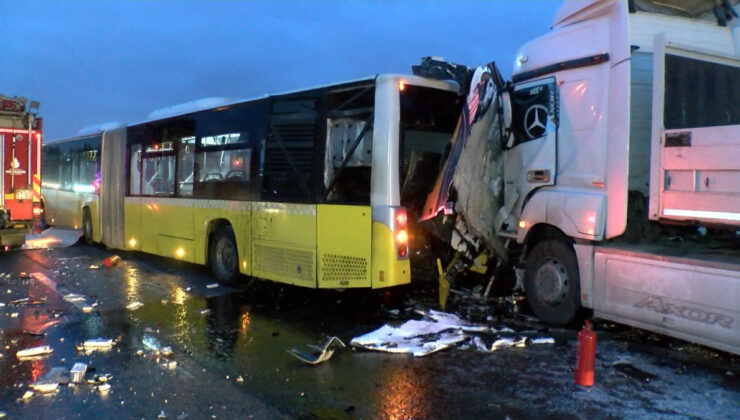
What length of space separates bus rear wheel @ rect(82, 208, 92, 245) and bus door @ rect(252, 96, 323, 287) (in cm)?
819

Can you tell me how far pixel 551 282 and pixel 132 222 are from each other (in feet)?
30.6

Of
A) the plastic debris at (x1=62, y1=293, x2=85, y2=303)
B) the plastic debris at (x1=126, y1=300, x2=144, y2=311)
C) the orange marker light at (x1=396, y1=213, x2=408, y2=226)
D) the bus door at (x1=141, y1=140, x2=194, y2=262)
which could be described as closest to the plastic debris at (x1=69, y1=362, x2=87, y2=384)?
the plastic debris at (x1=126, y1=300, x2=144, y2=311)

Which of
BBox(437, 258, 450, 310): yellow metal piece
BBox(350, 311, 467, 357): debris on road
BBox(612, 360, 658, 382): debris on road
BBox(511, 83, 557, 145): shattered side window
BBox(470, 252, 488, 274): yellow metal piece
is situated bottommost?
BBox(612, 360, 658, 382): debris on road

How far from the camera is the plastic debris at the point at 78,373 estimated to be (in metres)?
5.09

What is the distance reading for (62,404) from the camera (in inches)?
182

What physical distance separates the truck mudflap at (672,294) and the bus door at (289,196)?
12.0 feet

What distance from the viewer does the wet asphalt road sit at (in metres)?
4.52

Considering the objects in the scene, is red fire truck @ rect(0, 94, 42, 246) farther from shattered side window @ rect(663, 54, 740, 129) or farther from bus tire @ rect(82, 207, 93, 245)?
shattered side window @ rect(663, 54, 740, 129)

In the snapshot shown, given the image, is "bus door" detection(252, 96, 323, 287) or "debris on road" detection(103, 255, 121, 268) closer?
"bus door" detection(252, 96, 323, 287)

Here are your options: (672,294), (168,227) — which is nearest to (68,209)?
(168,227)

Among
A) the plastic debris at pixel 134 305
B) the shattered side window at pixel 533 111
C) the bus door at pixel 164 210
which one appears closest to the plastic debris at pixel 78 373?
the plastic debris at pixel 134 305

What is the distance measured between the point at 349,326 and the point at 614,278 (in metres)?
3.09

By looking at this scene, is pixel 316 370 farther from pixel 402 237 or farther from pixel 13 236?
pixel 13 236

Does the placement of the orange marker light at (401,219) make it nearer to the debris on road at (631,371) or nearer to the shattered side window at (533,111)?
the shattered side window at (533,111)
